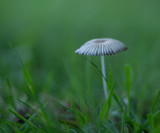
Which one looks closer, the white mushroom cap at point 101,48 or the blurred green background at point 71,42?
the white mushroom cap at point 101,48

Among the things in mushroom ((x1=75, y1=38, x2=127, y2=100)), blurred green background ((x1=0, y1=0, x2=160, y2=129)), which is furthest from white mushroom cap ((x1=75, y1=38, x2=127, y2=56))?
blurred green background ((x1=0, y1=0, x2=160, y2=129))

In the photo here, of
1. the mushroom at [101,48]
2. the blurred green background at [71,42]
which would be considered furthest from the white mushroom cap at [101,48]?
the blurred green background at [71,42]

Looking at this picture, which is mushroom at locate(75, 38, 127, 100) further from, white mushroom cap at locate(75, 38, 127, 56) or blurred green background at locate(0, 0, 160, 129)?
blurred green background at locate(0, 0, 160, 129)

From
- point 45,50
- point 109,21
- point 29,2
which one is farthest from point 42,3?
point 45,50

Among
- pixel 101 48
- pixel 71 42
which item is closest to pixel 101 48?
pixel 101 48

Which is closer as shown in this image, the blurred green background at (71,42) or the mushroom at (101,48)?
the mushroom at (101,48)

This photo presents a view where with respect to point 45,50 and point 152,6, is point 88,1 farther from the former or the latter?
point 45,50

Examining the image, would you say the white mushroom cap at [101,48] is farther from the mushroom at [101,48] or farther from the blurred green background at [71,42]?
the blurred green background at [71,42]

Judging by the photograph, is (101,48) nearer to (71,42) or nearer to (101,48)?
(101,48)

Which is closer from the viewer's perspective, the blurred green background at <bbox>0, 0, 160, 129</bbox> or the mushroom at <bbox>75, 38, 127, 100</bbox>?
the mushroom at <bbox>75, 38, 127, 100</bbox>
